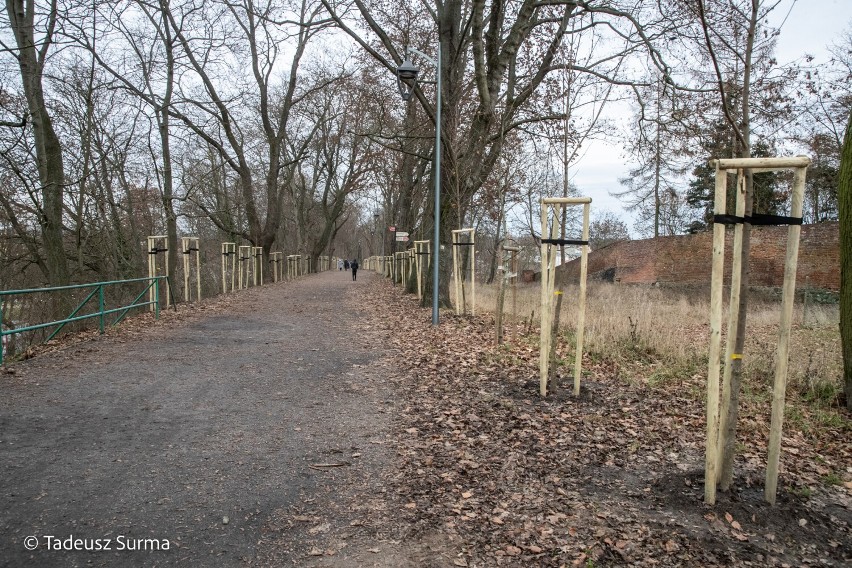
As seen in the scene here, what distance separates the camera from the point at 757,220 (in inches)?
144

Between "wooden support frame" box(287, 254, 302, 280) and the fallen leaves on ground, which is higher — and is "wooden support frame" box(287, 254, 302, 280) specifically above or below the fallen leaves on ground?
above

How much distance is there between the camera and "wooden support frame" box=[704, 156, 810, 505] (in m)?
3.51

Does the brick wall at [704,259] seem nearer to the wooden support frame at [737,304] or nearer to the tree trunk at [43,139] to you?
the wooden support frame at [737,304]

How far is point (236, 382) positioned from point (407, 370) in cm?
237

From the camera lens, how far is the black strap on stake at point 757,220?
3.53 meters

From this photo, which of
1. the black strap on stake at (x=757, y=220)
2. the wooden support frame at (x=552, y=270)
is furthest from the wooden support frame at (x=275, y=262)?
the black strap on stake at (x=757, y=220)

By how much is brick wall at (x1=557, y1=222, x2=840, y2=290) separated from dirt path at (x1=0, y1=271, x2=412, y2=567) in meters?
15.9

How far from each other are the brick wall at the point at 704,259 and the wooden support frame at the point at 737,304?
15.7m

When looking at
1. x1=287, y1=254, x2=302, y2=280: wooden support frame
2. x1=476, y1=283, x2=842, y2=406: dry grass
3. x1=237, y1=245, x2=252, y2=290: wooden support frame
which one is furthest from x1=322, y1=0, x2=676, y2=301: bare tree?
x1=287, y1=254, x2=302, y2=280: wooden support frame

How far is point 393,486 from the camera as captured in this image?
166 inches

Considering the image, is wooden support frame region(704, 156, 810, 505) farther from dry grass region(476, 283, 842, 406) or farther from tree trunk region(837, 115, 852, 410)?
dry grass region(476, 283, 842, 406)

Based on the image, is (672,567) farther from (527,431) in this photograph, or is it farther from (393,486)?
(527,431)

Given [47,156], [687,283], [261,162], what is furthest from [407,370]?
[261,162]

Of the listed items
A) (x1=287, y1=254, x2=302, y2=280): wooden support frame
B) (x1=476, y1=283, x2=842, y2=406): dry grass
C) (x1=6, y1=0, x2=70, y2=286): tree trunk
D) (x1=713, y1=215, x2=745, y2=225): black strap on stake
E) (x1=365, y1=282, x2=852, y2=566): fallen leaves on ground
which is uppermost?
(x1=6, y1=0, x2=70, y2=286): tree trunk
